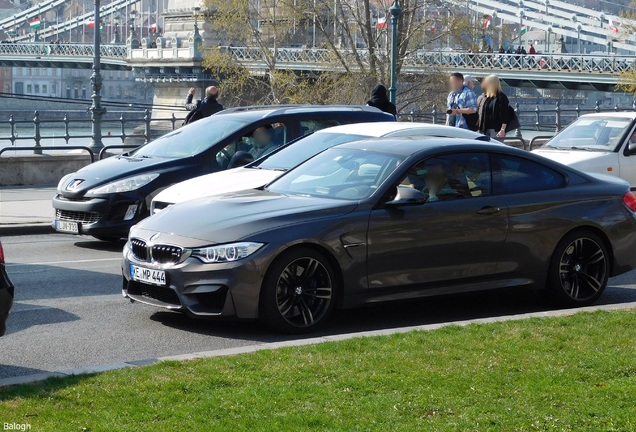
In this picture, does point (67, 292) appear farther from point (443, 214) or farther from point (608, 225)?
point (608, 225)

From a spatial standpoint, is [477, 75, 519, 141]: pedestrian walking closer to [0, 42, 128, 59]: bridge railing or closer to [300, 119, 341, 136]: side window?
[300, 119, 341, 136]: side window

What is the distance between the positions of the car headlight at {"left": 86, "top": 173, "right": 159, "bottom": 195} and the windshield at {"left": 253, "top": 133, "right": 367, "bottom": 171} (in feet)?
5.97

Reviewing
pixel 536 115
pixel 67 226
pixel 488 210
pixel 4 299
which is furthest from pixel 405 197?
pixel 536 115

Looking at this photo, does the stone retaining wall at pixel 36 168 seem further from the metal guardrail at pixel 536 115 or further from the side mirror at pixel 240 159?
the metal guardrail at pixel 536 115

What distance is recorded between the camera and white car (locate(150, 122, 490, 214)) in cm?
1177

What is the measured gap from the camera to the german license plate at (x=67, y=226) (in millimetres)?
13672

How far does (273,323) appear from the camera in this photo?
8.43 meters

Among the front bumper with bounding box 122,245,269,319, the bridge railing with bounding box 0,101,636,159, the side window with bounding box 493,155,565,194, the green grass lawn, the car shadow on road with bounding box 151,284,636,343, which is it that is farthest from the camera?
Result: the bridge railing with bounding box 0,101,636,159

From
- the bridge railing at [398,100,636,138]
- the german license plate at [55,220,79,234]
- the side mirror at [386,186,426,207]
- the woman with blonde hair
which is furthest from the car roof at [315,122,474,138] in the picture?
the bridge railing at [398,100,636,138]

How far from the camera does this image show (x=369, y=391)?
6.08 m

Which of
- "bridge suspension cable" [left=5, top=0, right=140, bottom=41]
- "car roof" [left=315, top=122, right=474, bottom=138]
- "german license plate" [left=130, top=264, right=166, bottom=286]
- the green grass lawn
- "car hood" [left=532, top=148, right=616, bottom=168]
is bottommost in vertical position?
the green grass lawn

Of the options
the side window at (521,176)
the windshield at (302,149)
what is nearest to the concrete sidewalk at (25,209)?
the windshield at (302,149)

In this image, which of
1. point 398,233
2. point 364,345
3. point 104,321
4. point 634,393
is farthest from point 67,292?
point 634,393

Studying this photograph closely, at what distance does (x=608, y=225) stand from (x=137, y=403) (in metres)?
5.39
